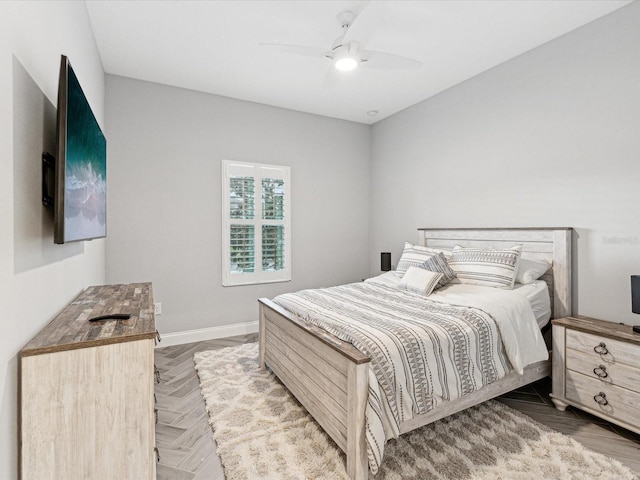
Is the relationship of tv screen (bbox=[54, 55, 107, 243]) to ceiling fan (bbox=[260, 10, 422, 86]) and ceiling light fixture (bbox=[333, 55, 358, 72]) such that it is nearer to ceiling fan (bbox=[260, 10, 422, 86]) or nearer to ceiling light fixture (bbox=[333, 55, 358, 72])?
ceiling fan (bbox=[260, 10, 422, 86])

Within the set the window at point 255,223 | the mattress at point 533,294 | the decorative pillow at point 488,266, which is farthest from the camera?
the window at point 255,223

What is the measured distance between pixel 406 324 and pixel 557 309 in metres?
1.61

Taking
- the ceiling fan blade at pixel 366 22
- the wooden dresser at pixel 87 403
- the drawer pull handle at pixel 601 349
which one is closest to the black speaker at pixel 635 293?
the drawer pull handle at pixel 601 349

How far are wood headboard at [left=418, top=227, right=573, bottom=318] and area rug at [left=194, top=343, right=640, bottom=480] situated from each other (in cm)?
103

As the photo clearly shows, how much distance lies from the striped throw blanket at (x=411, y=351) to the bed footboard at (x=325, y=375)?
57 millimetres

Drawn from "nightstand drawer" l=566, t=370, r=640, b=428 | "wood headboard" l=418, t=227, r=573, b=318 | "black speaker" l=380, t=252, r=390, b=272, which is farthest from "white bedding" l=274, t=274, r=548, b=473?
"black speaker" l=380, t=252, r=390, b=272

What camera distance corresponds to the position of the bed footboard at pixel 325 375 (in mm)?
1610

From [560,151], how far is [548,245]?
790 millimetres

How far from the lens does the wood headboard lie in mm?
2658

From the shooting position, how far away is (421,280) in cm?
283

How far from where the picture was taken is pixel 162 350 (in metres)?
3.46

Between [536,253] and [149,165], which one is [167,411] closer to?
[149,165]

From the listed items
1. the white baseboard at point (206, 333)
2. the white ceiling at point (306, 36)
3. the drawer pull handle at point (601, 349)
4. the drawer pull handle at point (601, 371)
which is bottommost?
the white baseboard at point (206, 333)

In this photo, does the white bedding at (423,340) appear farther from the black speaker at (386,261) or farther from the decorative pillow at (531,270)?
the black speaker at (386,261)
